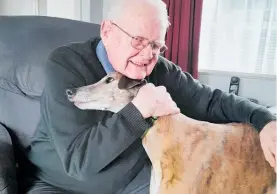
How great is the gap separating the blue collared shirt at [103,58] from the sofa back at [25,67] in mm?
333

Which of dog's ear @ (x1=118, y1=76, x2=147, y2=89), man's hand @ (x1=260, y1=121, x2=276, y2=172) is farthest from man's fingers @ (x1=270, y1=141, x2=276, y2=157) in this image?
dog's ear @ (x1=118, y1=76, x2=147, y2=89)

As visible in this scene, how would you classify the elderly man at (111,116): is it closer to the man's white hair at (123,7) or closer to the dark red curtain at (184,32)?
the man's white hair at (123,7)

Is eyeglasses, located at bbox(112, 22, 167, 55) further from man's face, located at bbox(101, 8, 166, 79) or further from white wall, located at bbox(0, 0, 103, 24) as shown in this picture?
white wall, located at bbox(0, 0, 103, 24)

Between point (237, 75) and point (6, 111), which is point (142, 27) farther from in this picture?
point (237, 75)

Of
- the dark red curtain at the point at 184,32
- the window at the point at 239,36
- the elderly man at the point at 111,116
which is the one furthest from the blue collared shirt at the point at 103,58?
the window at the point at 239,36

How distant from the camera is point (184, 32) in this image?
212 centimetres

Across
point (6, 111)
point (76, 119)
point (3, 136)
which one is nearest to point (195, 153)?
point (76, 119)

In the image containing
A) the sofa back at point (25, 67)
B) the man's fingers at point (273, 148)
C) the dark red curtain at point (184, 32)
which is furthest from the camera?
the dark red curtain at point (184, 32)

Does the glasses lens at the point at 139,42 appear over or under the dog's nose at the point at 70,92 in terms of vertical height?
over

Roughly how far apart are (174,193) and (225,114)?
377 mm

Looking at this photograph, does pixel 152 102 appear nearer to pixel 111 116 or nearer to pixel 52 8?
pixel 111 116

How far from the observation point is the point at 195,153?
2.91 ft

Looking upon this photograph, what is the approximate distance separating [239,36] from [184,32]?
1.19 ft

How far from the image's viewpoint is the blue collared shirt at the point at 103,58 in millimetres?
1023
